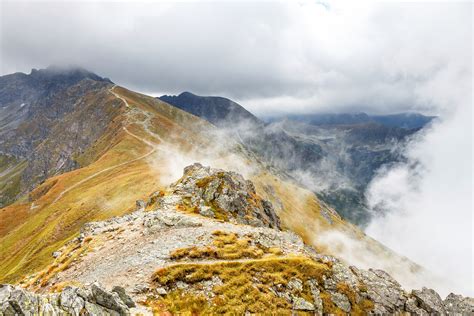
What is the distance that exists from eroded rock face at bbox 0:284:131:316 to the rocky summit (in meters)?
0.06

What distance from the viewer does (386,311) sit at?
37438 mm

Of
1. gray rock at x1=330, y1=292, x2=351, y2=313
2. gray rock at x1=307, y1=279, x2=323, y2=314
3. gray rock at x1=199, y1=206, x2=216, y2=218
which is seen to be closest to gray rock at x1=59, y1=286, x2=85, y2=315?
gray rock at x1=307, y1=279, x2=323, y2=314

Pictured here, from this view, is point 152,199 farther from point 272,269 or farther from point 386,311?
point 386,311

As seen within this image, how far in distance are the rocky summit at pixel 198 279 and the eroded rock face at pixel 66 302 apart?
57 mm

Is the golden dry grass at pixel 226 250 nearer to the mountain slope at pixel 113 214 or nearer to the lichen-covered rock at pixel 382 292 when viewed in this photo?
the mountain slope at pixel 113 214

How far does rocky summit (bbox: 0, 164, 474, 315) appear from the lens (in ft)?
78.1

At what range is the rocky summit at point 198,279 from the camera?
938 inches

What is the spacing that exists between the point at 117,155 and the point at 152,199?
137 m

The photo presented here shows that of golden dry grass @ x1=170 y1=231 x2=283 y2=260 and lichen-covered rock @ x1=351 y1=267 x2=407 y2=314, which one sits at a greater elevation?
golden dry grass @ x1=170 y1=231 x2=283 y2=260

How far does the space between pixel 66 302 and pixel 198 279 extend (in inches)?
511

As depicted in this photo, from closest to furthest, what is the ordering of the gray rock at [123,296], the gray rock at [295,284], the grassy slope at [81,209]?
the gray rock at [123,296] → the gray rock at [295,284] → the grassy slope at [81,209]

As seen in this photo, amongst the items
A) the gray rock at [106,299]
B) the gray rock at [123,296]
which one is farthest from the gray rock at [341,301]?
the gray rock at [106,299]

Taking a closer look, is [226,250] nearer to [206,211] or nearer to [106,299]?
[106,299]

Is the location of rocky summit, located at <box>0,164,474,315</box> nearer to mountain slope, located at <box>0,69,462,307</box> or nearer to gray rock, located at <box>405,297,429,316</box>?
gray rock, located at <box>405,297,429,316</box>
